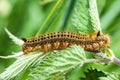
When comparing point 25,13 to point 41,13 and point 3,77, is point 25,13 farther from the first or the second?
point 3,77

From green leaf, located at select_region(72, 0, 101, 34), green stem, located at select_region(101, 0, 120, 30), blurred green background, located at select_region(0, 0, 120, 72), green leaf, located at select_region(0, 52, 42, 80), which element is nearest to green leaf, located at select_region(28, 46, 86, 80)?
green leaf, located at select_region(0, 52, 42, 80)

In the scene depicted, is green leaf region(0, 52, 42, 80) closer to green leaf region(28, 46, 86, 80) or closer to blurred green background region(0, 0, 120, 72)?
green leaf region(28, 46, 86, 80)

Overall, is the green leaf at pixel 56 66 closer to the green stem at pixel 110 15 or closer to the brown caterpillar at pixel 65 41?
the brown caterpillar at pixel 65 41

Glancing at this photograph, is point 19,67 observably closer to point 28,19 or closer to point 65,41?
point 65,41

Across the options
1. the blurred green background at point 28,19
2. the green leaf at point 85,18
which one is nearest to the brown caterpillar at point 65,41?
the green leaf at point 85,18

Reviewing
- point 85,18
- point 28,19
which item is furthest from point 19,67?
point 28,19

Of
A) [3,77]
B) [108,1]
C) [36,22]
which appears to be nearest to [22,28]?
[36,22]

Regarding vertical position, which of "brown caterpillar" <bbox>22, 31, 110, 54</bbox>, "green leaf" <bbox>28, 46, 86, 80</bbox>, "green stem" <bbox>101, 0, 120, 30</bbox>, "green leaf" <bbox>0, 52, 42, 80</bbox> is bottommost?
"green leaf" <bbox>28, 46, 86, 80</bbox>
